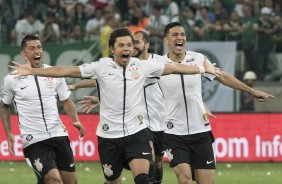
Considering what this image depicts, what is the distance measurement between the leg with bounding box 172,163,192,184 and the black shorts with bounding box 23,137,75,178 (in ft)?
5.33

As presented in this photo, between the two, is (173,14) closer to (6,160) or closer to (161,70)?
(6,160)

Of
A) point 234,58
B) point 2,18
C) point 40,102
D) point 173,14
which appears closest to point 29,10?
point 2,18

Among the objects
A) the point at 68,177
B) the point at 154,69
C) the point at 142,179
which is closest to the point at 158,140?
A: the point at 68,177

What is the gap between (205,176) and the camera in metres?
14.1

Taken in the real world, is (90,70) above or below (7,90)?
above

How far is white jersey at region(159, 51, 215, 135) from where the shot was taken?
14367mm

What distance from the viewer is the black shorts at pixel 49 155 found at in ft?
46.7

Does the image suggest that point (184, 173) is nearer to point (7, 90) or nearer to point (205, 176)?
point (205, 176)

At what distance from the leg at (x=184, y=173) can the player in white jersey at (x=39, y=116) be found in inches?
62.6

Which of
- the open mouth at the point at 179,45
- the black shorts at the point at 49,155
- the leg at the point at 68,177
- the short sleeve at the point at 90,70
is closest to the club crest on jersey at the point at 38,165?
the black shorts at the point at 49,155

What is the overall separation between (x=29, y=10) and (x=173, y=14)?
350 centimetres

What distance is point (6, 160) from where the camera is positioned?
74.6 ft

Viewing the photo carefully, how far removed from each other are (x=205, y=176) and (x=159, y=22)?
1169cm

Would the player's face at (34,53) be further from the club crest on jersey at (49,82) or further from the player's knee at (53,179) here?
the player's knee at (53,179)
